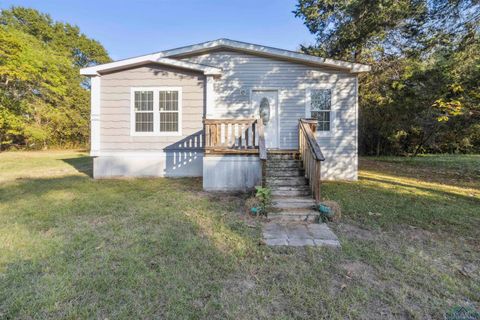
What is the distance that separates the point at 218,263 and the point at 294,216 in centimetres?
200

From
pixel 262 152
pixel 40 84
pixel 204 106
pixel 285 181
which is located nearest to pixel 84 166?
pixel 204 106

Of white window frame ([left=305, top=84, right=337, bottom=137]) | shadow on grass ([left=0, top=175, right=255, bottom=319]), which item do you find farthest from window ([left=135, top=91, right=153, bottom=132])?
white window frame ([left=305, top=84, right=337, bottom=137])

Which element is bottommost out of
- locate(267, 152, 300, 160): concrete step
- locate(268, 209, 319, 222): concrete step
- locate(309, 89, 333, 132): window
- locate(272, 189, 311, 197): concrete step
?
locate(268, 209, 319, 222): concrete step

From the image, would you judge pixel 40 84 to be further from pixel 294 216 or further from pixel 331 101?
pixel 294 216

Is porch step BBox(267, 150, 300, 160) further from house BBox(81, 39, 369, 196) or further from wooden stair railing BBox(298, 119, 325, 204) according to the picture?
house BBox(81, 39, 369, 196)

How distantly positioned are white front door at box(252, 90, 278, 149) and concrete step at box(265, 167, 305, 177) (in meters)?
2.16

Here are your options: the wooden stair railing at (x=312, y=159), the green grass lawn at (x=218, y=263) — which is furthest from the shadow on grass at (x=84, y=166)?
the wooden stair railing at (x=312, y=159)

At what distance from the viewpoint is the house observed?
308 inches

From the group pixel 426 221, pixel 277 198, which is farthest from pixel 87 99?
pixel 426 221

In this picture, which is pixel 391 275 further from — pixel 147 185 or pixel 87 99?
pixel 87 99

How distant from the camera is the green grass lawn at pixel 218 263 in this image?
6.84ft

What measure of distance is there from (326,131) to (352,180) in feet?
6.03

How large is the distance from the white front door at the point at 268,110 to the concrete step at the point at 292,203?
135 inches

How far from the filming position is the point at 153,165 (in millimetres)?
7941
